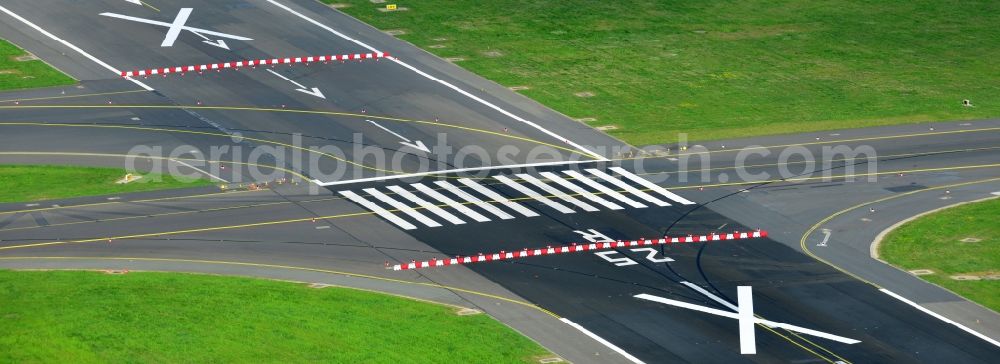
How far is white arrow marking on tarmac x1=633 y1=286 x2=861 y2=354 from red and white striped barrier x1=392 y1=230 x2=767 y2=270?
7.52 metres

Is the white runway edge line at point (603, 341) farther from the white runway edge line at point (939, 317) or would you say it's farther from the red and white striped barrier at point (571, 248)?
the white runway edge line at point (939, 317)

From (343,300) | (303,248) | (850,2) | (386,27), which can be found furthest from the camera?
(850,2)

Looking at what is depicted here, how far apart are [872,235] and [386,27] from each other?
5439 cm

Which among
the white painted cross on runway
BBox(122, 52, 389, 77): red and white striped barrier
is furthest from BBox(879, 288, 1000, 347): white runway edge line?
the white painted cross on runway

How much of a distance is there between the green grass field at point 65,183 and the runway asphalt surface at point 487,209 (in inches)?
58.7

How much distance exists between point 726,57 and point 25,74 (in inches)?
2105

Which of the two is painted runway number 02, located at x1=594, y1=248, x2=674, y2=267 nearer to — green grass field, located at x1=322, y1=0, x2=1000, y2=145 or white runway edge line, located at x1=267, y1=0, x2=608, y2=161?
white runway edge line, located at x1=267, y1=0, x2=608, y2=161

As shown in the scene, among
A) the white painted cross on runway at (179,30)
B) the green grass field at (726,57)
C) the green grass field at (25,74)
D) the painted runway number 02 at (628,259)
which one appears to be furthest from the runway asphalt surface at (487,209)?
the green grass field at (726,57)

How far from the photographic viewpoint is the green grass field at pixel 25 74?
4663 inches

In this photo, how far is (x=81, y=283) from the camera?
81562 millimetres

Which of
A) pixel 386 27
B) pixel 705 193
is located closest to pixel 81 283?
pixel 705 193

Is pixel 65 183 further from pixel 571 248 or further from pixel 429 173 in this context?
pixel 571 248

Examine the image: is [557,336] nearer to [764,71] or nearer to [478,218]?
[478,218]

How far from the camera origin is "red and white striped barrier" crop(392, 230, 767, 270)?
86.6 m
